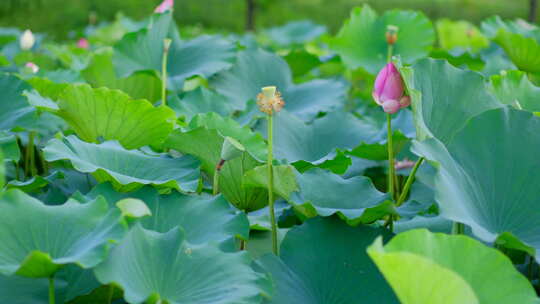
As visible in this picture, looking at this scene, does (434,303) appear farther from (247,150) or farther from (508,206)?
(247,150)

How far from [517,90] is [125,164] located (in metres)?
0.63

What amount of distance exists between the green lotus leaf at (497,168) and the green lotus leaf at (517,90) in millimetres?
282

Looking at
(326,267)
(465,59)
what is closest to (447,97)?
(326,267)

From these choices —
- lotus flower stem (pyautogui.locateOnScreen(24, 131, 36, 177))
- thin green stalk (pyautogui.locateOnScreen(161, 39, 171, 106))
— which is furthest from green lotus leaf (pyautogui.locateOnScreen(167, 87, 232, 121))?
lotus flower stem (pyautogui.locateOnScreen(24, 131, 36, 177))

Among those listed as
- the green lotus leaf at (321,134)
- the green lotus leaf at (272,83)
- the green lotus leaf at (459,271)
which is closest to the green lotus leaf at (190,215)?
the green lotus leaf at (459,271)

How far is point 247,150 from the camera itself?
2.88 ft

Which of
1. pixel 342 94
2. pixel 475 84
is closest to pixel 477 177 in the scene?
pixel 475 84

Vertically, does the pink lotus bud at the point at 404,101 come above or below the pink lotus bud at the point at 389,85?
below

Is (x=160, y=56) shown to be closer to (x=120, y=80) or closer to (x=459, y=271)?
(x=120, y=80)

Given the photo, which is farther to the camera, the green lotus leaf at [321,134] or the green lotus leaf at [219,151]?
the green lotus leaf at [321,134]

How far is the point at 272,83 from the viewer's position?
4.90 feet

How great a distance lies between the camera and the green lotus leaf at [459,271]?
1.82 feet

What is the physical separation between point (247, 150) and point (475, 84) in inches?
12.6

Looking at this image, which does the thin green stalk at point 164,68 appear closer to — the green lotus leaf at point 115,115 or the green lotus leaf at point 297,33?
the green lotus leaf at point 115,115
